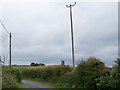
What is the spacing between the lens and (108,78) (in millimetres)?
22359

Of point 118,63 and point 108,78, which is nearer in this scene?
point 118,63

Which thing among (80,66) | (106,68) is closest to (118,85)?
(106,68)

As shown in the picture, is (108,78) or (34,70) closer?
(108,78)

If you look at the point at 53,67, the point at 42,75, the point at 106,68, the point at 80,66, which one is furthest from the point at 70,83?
the point at 42,75

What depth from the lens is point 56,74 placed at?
1811 inches

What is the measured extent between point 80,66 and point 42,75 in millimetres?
24214

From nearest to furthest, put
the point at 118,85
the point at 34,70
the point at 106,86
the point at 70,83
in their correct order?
the point at 118,85 < the point at 106,86 < the point at 70,83 < the point at 34,70

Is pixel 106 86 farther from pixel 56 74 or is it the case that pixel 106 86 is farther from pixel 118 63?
pixel 56 74

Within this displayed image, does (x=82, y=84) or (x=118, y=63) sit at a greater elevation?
(x=118, y=63)

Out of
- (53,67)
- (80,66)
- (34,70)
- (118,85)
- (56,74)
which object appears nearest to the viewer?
(118,85)

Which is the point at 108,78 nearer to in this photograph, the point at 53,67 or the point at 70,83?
the point at 70,83

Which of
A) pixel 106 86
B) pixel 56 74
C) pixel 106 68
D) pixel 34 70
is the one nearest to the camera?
pixel 106 86

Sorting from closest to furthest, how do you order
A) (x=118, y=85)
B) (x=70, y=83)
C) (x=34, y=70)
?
1. (x=118, y=85)
2. (x=70, y=83)
3. (x=34, y=70)

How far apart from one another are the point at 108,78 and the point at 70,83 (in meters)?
10.2
